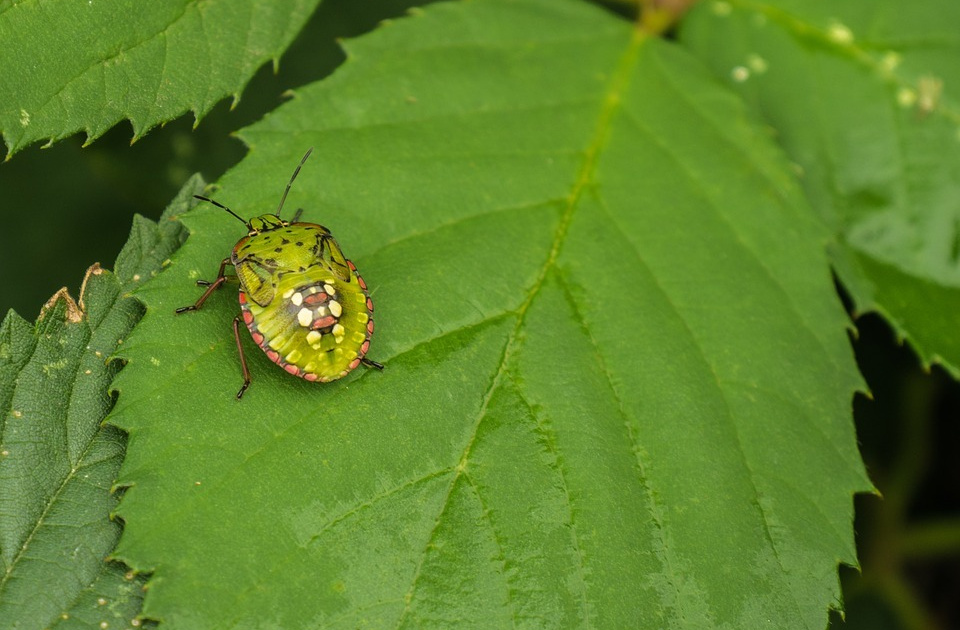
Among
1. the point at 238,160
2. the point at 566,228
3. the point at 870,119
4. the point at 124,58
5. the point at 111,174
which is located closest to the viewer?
the point at 124,58

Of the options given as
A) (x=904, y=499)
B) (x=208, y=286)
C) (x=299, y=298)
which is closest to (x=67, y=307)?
(x=208, y=286)

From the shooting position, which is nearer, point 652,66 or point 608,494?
point 608,494

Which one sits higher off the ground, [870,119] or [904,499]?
[870,119]

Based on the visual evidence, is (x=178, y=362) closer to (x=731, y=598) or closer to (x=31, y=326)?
(x=31, y=326)

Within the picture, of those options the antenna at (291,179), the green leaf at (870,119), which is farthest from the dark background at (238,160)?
the antenna at (291,179)

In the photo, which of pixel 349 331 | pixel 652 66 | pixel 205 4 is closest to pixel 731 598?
pixel 349 331

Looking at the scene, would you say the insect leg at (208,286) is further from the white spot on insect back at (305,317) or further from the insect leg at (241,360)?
the white spot on insect back at (305,317)

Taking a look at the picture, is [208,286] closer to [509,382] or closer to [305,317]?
[305,317]
